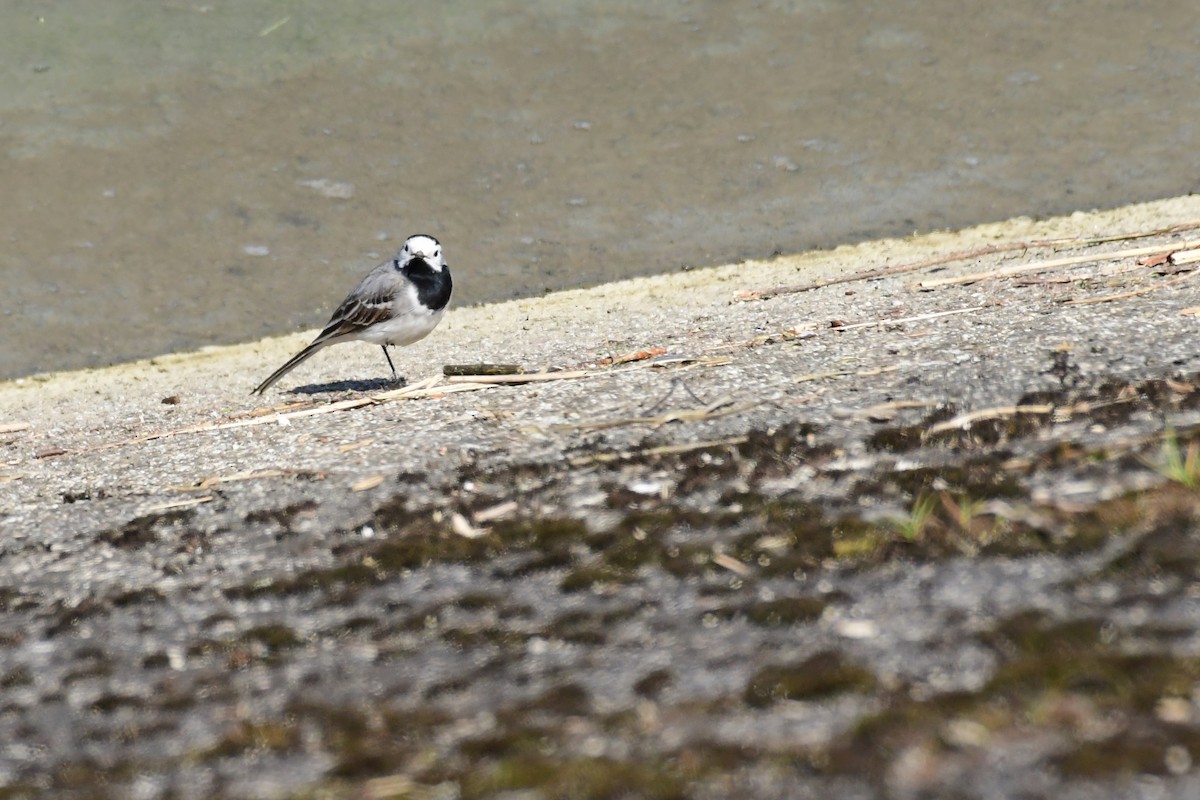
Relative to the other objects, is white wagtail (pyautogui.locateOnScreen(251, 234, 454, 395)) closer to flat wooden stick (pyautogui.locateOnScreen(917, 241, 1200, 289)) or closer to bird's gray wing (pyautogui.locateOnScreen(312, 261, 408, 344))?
bird's gray wing (pyautogui.locateOnScreen(312, 261, 408, 344))

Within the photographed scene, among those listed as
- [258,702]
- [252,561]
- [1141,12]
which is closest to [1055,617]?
[258,702]

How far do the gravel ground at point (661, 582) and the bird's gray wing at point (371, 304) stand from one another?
1.20m

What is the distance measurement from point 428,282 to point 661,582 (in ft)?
14.8

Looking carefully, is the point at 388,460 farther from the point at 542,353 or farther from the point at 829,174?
the point at 829,174

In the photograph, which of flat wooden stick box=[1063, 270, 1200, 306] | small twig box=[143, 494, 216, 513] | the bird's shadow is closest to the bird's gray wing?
the bird's shadow

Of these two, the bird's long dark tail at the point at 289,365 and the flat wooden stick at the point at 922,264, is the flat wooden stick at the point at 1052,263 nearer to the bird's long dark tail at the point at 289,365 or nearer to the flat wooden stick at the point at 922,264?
the flat wooden stick at the point at 922,264

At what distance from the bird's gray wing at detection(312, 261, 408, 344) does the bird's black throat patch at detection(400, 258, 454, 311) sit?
78mm

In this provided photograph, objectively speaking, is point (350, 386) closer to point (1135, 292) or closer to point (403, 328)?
point (403, 328)

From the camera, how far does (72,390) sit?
10.3 m

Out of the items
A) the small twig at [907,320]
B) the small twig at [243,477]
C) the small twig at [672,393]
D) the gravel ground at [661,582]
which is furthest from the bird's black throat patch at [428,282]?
the small twig at [243,477]

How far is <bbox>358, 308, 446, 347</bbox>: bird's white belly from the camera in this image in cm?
866

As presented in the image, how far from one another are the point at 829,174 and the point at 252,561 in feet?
28.6

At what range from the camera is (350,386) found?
29.7ft

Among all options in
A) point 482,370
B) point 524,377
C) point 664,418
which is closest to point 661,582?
point 664,418
